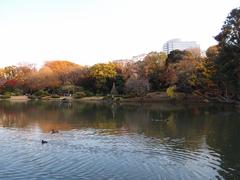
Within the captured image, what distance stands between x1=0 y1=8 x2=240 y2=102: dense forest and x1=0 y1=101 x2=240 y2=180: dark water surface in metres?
7.87

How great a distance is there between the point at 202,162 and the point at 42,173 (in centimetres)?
759

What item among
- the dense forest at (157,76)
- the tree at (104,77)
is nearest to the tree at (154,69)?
the dense forest at (157,76)

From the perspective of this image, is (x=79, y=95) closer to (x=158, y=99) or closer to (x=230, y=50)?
(x=158, y=99)

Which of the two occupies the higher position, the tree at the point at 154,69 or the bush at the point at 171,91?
the tree at the point at 154,69

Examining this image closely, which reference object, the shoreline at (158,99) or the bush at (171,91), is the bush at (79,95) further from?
the bush at (171,91)

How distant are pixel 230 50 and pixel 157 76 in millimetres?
31807

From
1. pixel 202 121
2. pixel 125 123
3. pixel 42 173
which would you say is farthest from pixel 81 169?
pixel 202 121

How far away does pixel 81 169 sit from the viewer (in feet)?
58.0

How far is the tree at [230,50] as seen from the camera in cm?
3706

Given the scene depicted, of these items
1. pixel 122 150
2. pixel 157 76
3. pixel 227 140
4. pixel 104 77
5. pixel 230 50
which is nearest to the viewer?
pixel 122 150

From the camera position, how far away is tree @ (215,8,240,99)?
122 feet

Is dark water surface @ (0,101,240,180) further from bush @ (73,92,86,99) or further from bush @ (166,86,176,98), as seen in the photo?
bush @ (73,92,86,99)

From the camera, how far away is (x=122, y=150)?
22.1 meters

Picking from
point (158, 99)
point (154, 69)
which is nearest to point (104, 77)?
point (154, 69)
